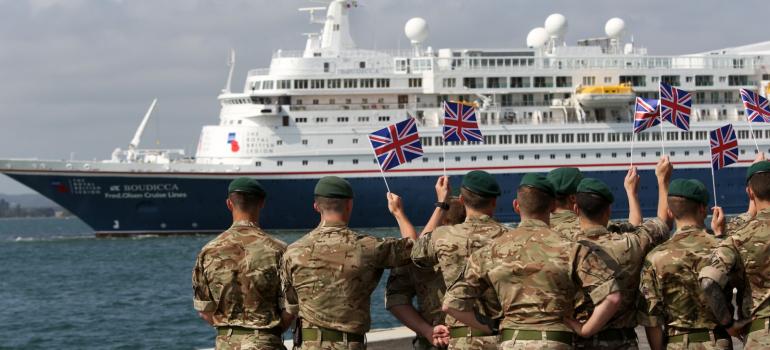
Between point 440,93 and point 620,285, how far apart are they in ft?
130

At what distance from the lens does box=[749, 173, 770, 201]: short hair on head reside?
650cm

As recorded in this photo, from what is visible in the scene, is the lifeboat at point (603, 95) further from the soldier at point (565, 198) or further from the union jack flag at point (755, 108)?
the soldier at point (565, 198)

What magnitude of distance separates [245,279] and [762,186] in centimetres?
256

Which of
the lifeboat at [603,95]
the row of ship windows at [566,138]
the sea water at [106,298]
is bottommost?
the sea water at [106,298]

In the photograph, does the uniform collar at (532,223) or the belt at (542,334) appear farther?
the uniform collar at (532,223)

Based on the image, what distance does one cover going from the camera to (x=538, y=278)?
18.7 feet

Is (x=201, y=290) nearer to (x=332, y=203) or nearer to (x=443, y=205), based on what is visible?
(x=332, y=203)

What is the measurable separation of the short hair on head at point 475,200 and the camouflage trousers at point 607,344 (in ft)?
2.65

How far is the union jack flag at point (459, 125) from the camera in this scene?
1741cm

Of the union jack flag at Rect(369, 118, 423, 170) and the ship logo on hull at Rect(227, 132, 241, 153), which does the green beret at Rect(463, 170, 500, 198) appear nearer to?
the union jack flag at Rect(369, 118, 423, 170)

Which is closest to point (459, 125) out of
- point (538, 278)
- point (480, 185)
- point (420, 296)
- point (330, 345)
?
point (420, 296)

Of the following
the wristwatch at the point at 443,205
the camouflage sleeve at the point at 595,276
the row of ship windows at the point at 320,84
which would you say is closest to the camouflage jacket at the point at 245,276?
the wristwatch at the point at 443,205

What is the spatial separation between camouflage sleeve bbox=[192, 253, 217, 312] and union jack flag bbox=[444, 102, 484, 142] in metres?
10.6

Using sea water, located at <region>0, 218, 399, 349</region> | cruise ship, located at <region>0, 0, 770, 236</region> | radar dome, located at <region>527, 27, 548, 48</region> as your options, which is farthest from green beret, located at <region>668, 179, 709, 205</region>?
radar dome, located at <region>527, 27, 548, 48</region>
